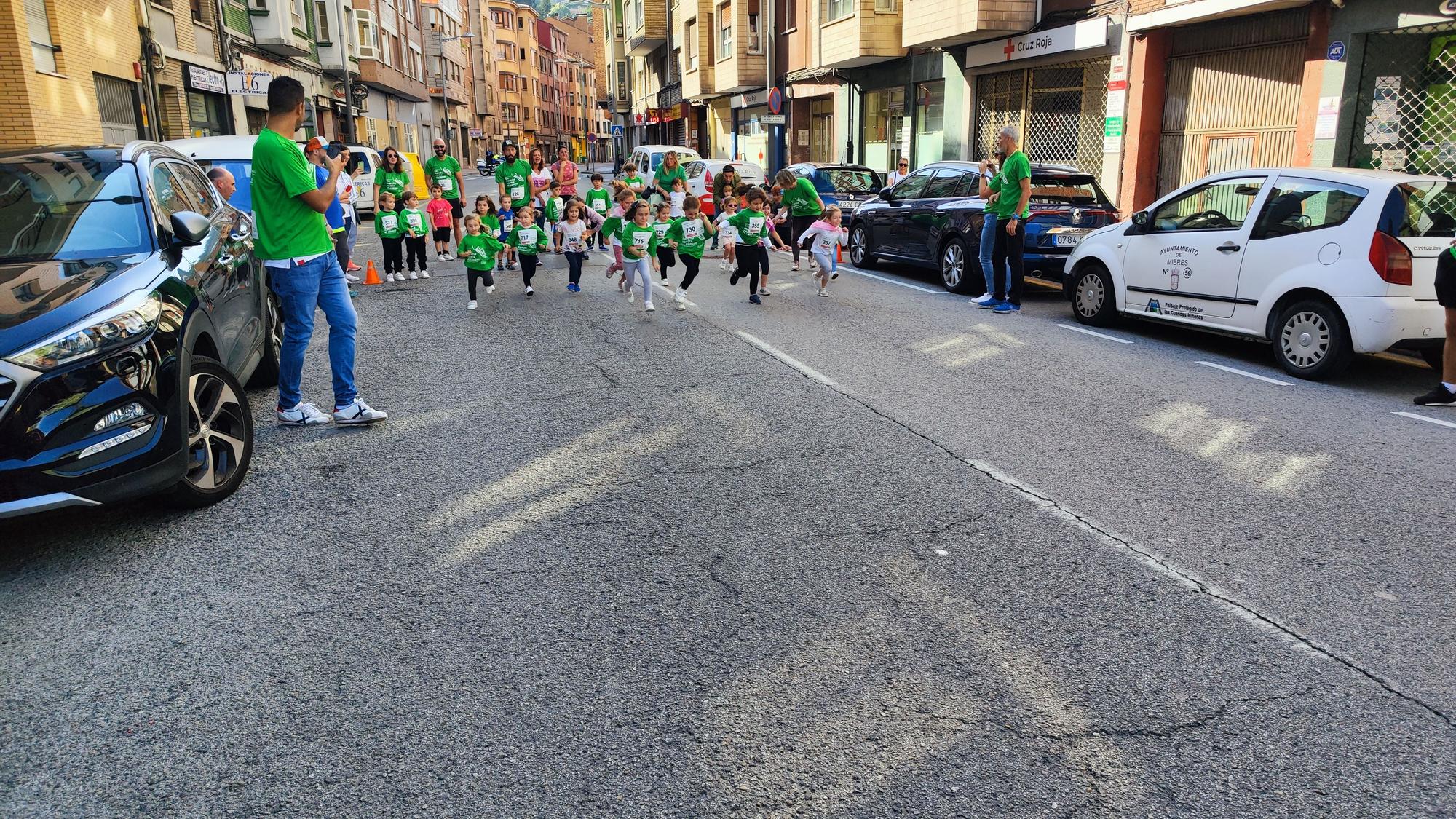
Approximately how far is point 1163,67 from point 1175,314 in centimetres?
956

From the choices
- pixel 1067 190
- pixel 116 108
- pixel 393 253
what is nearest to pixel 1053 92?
pixel 1067 190

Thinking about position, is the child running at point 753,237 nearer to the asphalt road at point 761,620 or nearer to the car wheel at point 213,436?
the asphalt road at point 761,620

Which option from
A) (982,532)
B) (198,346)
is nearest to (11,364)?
(198,346)

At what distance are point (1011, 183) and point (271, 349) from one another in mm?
7827

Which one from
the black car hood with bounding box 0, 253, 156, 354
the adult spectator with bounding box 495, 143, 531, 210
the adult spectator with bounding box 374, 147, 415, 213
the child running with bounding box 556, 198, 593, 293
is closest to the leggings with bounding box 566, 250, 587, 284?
the child running with bounding box 556, 198, 593, 293

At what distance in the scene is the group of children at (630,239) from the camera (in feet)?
38.4

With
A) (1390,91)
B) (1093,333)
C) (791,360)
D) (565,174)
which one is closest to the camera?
(791,360)

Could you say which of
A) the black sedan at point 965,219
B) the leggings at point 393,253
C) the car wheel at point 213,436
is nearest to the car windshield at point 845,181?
the black sedan at point 965,219

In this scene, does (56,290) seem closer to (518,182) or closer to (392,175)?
(392,175)

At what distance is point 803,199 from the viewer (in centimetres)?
1531

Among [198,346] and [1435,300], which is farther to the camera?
[1435,300]

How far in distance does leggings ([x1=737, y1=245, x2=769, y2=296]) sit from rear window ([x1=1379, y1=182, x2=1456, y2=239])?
6089 mm

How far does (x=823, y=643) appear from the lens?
3.58 metres

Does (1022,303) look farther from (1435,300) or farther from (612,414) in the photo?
(612,414)
